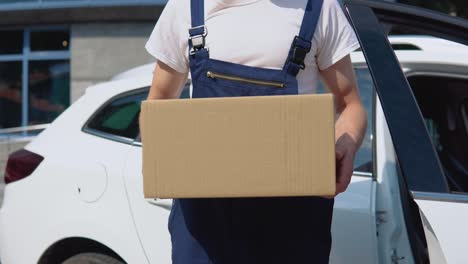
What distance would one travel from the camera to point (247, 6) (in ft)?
6.03

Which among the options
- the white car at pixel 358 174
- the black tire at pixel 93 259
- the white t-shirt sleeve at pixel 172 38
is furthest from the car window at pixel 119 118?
the white t-shirt sleeve at pixel 172 38

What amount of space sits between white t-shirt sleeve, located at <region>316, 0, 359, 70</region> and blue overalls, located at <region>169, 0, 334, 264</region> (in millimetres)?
31

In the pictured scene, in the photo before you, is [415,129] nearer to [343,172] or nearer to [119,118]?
[343,172]

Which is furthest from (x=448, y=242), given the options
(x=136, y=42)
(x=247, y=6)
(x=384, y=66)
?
(x=136, y=42)

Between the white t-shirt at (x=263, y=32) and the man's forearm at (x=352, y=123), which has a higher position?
the white t-shirt at (x=263, y=32)

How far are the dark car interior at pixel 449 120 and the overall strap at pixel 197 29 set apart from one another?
167cm

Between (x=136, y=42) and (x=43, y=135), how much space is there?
9496mm

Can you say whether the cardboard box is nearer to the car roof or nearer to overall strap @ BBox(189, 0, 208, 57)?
overall strap @ BBox(189, 0, 208, 57)

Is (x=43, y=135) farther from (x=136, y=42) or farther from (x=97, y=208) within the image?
(x=136, y=42)

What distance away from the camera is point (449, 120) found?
3.59 metres

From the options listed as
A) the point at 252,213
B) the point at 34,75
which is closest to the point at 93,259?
the point at 252,213

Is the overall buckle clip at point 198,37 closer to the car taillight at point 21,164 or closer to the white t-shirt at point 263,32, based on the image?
the white t-shirt at point 263,32

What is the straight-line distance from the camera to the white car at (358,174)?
6.39 feet

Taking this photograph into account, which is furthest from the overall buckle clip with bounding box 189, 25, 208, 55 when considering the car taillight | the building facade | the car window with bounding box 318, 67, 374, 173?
the building facade
